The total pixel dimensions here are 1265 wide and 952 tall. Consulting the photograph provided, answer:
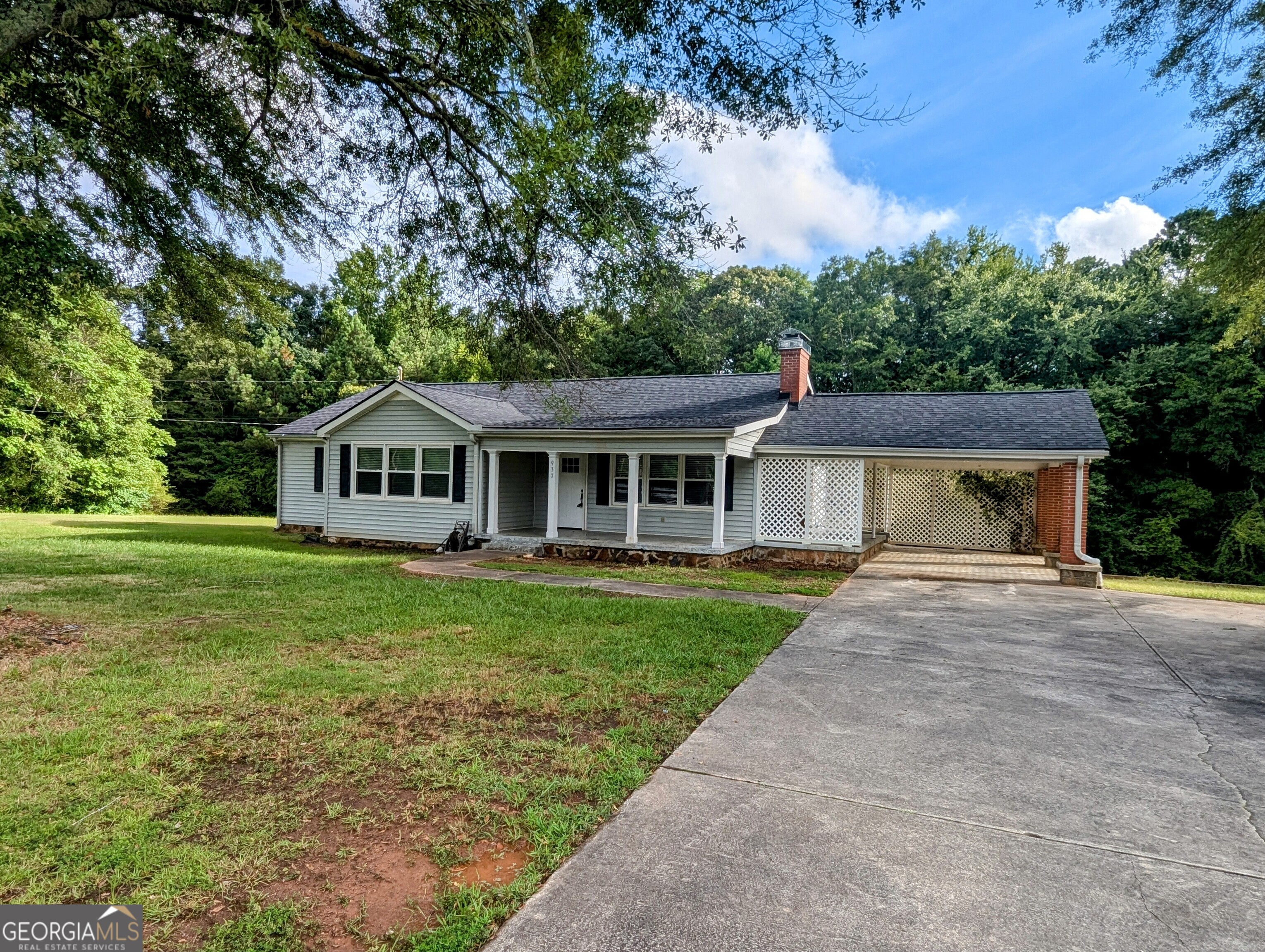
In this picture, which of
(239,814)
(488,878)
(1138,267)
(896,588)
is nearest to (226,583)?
(239,814)

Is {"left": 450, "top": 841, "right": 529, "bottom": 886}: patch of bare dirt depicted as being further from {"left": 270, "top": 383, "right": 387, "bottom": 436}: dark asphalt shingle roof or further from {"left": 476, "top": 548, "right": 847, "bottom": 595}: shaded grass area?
{"left": 270, "top": 383, "right": 387, "bottom": 436}: dark asphalt shingle roof

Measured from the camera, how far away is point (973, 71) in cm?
736

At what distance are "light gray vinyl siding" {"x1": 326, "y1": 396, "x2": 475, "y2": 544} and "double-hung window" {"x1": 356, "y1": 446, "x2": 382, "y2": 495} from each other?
14 centimetres

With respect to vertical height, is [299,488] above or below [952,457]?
below

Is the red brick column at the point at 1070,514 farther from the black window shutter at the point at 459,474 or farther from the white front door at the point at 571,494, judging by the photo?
the black window shutter at the point at 459,474

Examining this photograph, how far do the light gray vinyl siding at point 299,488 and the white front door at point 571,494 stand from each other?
21.9 ft

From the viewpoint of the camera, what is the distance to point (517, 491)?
614 inches

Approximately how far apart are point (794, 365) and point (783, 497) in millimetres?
3773

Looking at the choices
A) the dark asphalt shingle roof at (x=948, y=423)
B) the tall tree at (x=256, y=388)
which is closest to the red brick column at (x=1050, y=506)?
the dark asphalt shingle roof at (x=948, y=423)

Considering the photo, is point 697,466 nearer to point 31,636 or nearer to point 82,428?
point 31,636

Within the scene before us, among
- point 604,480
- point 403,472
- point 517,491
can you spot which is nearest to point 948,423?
point 604,480

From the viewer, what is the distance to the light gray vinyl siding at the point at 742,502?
13.8 m

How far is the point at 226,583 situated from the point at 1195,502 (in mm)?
24600

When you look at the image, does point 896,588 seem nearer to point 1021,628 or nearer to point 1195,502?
point 1021,628
